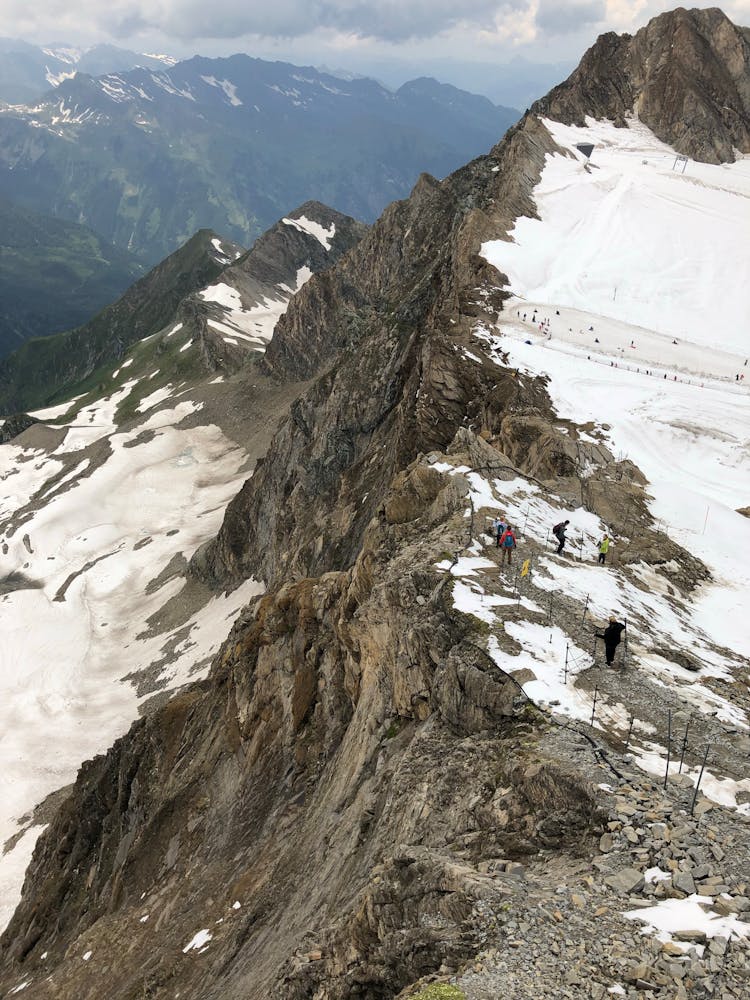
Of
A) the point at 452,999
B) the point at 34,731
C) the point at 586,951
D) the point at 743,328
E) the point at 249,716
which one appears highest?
the point at 743,328

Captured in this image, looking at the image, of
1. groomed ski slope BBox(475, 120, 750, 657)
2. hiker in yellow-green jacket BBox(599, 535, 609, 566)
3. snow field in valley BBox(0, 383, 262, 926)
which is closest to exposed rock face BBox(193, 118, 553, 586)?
groomed ski slope BBox(475, 120, 750, 657)

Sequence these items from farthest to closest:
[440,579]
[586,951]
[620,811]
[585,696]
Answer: [440,579] < [585,696] < [620,811] < [586,951]

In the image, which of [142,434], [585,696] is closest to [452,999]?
[585,696]

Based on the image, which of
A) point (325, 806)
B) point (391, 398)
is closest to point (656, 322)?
point (391, 398)

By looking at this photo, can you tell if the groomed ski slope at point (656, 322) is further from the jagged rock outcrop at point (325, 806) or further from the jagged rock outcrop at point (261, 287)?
the jagged rock outcrop at point (261, 287)

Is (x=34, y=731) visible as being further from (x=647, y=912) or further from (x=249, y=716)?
(x=647, y=912)

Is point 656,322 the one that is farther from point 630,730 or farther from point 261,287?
point 261,287
